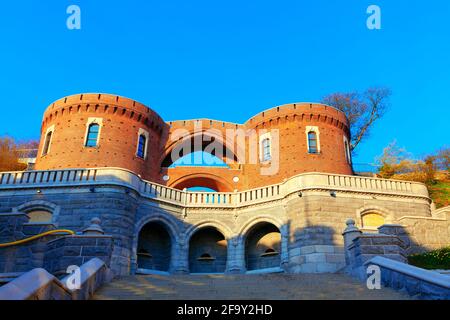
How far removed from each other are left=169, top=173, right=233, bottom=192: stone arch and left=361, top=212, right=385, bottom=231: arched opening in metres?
10.7

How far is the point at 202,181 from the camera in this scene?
2931 centimetres

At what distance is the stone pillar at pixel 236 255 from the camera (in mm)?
19469

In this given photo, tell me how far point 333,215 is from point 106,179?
34.1 ft

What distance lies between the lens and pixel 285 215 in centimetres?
1928

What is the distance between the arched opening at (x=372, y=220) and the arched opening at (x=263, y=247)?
411cm

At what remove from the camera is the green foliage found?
1309cm

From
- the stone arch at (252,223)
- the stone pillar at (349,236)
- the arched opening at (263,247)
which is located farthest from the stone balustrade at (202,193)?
the stone pillar at (349,236)

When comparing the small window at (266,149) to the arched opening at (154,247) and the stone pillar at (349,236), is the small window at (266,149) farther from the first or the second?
the stone pillar at (349,236)

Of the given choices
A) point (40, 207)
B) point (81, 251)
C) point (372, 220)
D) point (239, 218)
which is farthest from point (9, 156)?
point (372, 220)

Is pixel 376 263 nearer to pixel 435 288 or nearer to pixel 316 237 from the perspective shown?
pixel 435 288

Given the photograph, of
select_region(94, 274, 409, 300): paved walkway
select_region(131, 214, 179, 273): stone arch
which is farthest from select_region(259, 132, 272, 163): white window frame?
select_region(94, 274, 409, 300): paved walkway

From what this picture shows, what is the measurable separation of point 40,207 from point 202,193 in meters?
7.73
